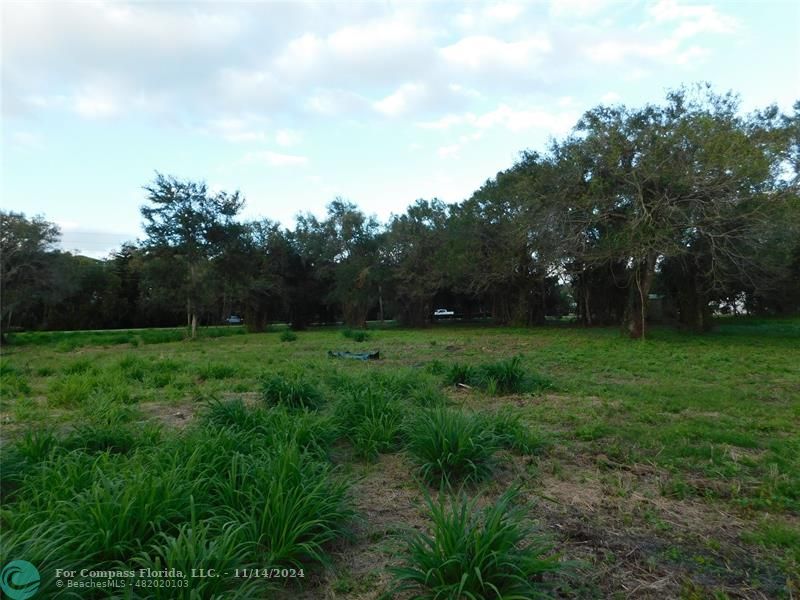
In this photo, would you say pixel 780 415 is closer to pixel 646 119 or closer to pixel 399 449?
pixel 399 449

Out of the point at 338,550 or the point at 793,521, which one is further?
the point at 793,521

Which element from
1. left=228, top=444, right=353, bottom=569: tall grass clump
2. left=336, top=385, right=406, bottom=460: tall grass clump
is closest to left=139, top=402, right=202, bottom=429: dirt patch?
left=336, top=385, right=406, bottom=460: tall grass clump

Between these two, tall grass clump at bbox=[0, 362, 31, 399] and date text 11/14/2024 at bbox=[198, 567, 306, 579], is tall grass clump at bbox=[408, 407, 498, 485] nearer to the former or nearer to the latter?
date text 11/14/2024 at bbox=[198, 567, 306, 579]

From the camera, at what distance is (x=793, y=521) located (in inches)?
109

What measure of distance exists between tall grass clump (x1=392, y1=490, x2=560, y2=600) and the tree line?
519 inches

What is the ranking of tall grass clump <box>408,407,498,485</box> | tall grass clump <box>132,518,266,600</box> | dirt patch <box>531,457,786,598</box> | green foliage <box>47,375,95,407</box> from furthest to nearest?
green foliage <box>47,375,95,407</box> → tall grass clump <box>408,407,498,485</box> → dirt patch <box>531,457,786,598</box> → tall grass clump <box>132,518,266,600</box>

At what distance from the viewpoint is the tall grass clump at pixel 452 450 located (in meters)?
3.33

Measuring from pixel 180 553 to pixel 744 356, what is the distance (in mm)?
12595

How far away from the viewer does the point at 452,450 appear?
340 centimetres

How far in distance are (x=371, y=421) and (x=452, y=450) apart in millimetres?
991

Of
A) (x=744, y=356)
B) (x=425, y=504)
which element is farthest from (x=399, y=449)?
(x=744, y=356)

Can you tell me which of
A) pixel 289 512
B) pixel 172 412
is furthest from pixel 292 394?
pixel 289 512

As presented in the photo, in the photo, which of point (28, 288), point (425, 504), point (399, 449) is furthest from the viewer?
point (28, 288)

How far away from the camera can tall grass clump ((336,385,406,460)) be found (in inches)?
155
